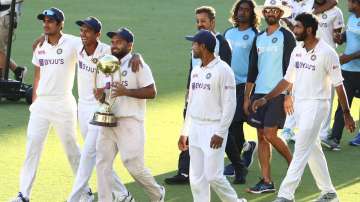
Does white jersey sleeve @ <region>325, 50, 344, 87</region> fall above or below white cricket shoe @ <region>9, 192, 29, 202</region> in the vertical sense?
above

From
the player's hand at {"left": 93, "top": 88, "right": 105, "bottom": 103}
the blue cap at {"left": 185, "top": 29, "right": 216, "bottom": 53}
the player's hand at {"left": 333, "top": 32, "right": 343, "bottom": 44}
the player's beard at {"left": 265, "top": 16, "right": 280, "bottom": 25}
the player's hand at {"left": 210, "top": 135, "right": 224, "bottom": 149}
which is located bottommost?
the player's hand at {"left": 210, "top": 135, "right": 224, "bottom": 149}

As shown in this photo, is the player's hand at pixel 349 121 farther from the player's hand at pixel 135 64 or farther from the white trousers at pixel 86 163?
the white trousers at pixel 86 163

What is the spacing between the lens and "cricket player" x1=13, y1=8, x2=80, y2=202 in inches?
436

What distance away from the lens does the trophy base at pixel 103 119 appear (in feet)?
33.7

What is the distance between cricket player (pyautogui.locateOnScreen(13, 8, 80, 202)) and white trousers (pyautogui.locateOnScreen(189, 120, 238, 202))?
5.00 feet

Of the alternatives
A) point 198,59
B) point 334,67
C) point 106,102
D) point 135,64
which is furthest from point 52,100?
point 334,67

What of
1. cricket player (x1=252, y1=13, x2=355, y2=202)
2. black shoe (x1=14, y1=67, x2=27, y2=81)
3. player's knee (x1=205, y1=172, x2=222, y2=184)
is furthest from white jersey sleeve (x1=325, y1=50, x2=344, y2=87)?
black shoe (x1=14, y1=67, x2=27, y2=81)

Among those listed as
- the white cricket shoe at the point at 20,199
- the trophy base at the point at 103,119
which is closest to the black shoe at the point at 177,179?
the white cricket shoe at the point at 20,199

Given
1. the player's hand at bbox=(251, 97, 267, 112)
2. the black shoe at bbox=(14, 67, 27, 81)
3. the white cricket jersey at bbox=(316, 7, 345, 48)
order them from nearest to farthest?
the player's hand at bbox=(251, 97, 267, 112) < the white cricket jersey at bbox=(316, 7, 345, 48) < the black shoe at bbox=(14, 67, 27, 81)

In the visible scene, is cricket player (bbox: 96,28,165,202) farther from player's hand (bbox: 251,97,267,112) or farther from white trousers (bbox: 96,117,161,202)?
player's hand (bbox: 251,97,267,112)

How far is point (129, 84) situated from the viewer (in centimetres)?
1052

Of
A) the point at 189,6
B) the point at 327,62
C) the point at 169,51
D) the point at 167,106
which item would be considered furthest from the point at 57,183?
the point at 189,6

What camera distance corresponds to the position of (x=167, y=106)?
17.0 m

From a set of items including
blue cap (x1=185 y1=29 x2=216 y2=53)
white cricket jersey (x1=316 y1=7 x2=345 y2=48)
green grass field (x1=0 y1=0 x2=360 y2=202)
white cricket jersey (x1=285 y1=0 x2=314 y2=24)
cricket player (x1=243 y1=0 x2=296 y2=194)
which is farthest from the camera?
white cricket jersey (x1=285 y1=0 x2=314 y2=24)
